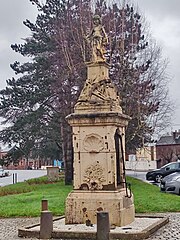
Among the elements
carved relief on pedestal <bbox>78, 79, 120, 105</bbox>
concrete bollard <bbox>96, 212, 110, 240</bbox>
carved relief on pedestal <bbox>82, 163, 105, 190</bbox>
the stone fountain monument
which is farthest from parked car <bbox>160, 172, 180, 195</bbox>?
concrete bollard <bbox>96, 212, 110, 240</bbox>

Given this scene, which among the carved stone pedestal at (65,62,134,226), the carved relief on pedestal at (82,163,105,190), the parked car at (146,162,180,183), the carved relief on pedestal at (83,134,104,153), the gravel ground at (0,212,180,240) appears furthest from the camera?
the parked car at (146,162,180,183)

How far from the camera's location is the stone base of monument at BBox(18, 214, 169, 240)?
1130 cm

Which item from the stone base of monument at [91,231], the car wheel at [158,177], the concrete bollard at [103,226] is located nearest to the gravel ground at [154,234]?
the stone base of monument at [91,231]

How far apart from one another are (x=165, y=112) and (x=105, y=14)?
755 cm

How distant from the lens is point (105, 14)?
3106 cm

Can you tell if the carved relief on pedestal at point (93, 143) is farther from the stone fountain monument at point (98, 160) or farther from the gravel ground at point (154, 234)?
the gravel ground at point (154, 234)

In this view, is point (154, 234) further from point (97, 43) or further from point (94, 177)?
point (97, 43)

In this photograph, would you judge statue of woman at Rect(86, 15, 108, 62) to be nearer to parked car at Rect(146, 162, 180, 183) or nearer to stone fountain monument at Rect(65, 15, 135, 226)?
stone fountain monument at Rect(65, 15, 135, 226)

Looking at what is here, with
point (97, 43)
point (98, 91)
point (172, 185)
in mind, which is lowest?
point (172, 185)

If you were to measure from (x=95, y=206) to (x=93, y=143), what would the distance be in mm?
1563

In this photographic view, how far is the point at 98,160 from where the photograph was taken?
42.7ft

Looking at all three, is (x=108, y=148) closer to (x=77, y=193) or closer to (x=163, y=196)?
(x=77, y=193)

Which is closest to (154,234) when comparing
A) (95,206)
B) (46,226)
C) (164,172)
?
(95,206)

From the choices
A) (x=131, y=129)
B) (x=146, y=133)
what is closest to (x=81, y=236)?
(x=131, y=129)
